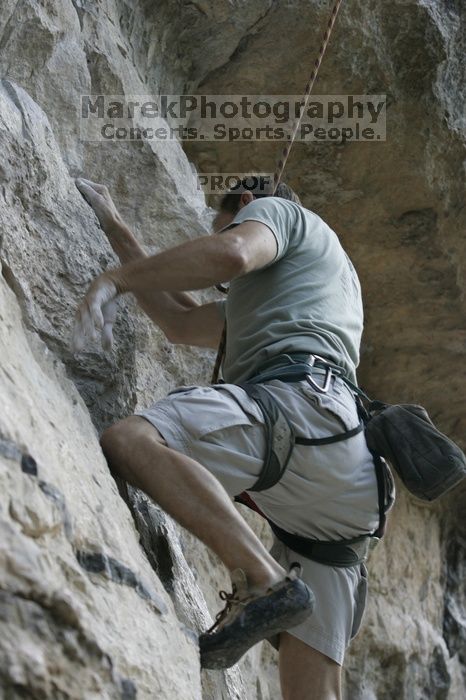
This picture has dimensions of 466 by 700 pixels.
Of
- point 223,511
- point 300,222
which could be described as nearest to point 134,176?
point 300,222

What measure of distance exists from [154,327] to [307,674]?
5.39 feet

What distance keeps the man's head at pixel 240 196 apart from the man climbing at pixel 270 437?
1.16 ft

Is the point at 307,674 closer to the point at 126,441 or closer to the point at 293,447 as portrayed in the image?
the point at 293,447

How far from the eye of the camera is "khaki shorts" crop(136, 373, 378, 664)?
2797mm

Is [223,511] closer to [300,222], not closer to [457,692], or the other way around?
[300,222]

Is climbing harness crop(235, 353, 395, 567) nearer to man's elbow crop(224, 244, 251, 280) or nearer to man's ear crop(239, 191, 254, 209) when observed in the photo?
man's elbow crop(224, 244, 251, 280)

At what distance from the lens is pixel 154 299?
384 centimetres

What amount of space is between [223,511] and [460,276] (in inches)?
117

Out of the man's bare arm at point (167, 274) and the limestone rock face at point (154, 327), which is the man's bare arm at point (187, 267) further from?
the limestone rock face at point (154, 327)

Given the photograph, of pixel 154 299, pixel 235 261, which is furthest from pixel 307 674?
pixel 154 299

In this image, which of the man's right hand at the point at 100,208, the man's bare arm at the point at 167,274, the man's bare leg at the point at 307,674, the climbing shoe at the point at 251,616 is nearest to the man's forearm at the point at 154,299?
the man's right hand at the point at 100,208

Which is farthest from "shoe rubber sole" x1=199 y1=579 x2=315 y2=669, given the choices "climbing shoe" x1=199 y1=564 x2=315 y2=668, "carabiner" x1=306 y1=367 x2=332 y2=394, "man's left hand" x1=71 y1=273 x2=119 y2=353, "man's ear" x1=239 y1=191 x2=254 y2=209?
"man's ear" x1=239 y1=191 x2=254 y2=209

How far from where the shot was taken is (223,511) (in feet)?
8.44

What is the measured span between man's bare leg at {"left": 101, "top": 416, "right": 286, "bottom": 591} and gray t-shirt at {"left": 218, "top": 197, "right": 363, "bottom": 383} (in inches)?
20.6
